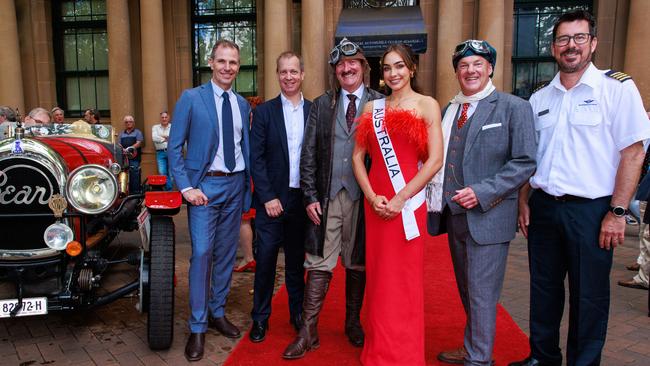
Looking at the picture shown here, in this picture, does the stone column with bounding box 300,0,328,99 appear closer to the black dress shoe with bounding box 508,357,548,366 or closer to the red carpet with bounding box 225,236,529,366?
the red carpet with bounding box 225,236,529,366

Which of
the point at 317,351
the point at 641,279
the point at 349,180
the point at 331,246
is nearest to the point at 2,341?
the point at 317,351

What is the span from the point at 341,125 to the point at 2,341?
2959 millimetres

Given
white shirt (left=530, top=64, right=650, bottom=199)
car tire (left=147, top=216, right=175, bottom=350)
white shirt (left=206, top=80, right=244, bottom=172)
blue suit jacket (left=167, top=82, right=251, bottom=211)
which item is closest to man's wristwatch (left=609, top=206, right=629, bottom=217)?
white shirt (left=530, top=64, right=650, bottom=199)

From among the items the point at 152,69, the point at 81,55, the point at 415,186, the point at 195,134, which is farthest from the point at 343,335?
the point at 81,55

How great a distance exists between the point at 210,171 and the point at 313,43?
7304 millimetres

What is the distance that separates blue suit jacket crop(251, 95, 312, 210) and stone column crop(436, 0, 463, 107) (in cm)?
720

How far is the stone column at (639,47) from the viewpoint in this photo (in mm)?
9258

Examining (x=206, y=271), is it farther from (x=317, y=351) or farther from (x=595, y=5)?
(x=595, y=5)

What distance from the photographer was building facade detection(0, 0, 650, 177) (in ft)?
32.4

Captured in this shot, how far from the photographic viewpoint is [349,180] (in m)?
3.01

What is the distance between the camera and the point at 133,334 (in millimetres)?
3529

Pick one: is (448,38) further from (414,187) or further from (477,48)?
(414,187)

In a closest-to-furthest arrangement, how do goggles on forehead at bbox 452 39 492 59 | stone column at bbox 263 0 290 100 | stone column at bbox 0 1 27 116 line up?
goggles on forehead at bbox 452 39 492 59, stone column at bbox 263 0 290 100, stone column at bbox 0 1 27 116

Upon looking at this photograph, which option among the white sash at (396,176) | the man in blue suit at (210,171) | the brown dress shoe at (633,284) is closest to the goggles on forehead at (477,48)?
the white sash at (396,176)
